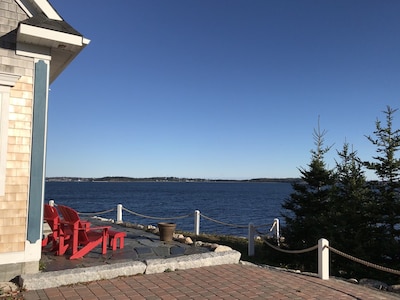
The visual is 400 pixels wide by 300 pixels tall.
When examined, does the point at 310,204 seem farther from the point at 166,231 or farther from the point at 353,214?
the point at 166,231

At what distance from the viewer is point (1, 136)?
5953 mm

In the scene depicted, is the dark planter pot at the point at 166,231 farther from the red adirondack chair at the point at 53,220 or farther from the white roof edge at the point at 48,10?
the white roof edge at the point at 48,10

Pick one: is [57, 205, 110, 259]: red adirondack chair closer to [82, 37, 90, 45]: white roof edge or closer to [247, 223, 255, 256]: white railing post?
[82, 37, 90, 45]: white roof edge

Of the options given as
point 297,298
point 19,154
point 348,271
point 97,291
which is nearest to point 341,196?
point 348,271

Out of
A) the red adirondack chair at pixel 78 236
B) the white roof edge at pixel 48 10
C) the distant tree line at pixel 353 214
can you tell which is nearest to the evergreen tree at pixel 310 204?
the distant tree line at pixel 353 214

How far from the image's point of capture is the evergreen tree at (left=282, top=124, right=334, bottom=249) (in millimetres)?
11953

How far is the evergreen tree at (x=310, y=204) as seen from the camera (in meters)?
12.0

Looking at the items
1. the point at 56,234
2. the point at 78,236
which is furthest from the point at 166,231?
the point at 56,234

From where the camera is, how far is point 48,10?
6.39m

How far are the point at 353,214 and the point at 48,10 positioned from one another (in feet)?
33.7

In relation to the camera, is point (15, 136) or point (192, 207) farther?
point (192, 207)


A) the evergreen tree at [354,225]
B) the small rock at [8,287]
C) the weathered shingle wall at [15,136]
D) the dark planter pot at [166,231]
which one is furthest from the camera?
the evergreen tree at [354,225]

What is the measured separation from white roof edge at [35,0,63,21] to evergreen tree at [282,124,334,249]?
959 centimetres

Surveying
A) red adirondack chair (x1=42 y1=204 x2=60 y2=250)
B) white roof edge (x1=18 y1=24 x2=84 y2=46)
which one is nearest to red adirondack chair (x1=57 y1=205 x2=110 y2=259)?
red adirondack chair (x1=42 y1=204 x2=60 y2=250)
